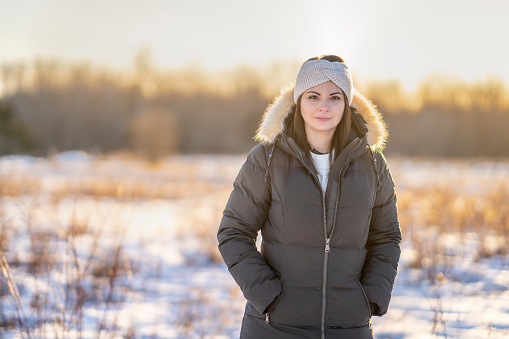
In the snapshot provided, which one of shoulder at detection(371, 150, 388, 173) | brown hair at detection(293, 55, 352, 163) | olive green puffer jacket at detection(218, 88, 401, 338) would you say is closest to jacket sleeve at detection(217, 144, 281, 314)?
olive green puffer jacket at detection(218, 88, 401, 338)

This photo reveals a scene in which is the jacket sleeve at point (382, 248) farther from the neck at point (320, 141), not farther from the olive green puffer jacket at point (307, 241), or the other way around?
the neck at point (320, 141)

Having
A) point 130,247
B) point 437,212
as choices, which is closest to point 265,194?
point 130,247

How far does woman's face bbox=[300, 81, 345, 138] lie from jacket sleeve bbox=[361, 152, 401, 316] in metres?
0.27

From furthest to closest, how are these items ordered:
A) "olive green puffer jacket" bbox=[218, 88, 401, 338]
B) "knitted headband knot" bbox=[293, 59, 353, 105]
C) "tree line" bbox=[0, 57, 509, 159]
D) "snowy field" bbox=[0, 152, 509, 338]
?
"tree line" bbox=[0, 57, 509, 159] < "snowy field" bbox=[0, 152, 509, 338] < "knitted headband knot" bbox=[293, 59, 353, 105] < "olive green puffer jacket" bbox=[218, 88, 401, 338]

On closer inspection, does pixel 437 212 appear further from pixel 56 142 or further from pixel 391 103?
pixel 56 142

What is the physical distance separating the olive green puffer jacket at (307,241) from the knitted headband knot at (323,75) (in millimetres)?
191

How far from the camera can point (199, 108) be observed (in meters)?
44.3

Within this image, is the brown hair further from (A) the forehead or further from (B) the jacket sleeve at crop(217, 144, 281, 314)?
(B) the jacket sleeve at crop(217, 144, 281, 314)

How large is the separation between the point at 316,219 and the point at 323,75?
0.61 metres

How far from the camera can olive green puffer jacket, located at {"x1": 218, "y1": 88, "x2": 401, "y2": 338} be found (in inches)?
69.5

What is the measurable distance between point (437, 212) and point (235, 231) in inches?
221

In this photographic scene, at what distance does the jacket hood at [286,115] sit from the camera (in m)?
1.94

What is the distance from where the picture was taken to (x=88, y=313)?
373 centimetres

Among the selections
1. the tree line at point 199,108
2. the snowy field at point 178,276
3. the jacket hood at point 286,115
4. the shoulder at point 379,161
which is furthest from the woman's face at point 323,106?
the tree line at point 199,108
